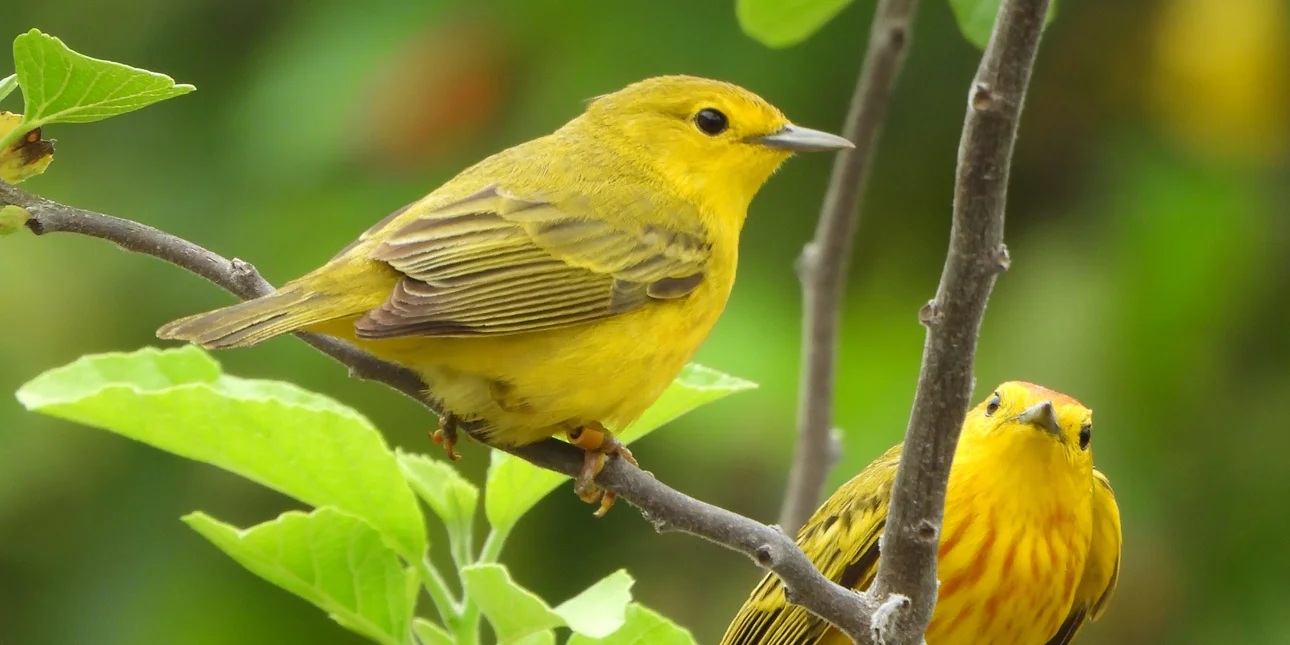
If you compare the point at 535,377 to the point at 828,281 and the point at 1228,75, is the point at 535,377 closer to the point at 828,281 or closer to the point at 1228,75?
the point at 828,281

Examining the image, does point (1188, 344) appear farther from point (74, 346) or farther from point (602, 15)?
point (74, 346)

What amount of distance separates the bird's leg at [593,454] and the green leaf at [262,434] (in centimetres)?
28

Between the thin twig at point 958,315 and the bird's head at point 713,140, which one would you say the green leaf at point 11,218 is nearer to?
the thin twig at point 958,315

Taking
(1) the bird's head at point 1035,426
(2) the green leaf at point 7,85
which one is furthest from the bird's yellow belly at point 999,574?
(2) the green leaf at point 7,85

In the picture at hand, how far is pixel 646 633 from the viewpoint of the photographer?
86.2 inches

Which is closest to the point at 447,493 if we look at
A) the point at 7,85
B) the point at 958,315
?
the point at 7,85

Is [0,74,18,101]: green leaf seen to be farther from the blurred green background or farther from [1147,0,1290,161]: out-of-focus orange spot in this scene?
[1147,0,1290,161]: out-of-focus orange spot

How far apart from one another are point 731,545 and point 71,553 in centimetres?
378

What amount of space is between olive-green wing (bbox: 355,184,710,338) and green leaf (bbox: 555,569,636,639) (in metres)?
0.55

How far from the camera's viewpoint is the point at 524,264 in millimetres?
2941

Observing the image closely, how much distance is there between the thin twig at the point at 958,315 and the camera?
1566 mm

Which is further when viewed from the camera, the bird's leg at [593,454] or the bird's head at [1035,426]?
the bird's head at [1035,426]

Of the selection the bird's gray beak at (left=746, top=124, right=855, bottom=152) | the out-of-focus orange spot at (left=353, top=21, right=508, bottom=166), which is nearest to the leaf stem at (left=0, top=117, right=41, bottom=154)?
the bird's gray beak at (left=746, top=124, right=855, bottom=152)

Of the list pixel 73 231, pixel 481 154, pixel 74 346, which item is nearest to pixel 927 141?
pixel 481 154
